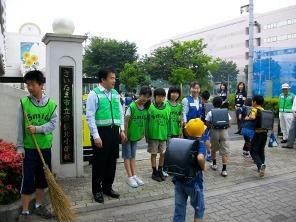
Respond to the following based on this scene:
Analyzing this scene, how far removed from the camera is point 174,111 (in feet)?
21.1

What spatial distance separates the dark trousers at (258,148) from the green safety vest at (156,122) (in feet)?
6.12

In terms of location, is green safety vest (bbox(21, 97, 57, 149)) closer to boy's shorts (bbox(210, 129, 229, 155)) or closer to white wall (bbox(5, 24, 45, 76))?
boy's shorts (bbox(210, 129, 229, 155))

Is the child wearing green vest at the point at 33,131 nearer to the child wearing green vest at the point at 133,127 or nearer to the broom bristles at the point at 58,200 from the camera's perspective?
the broom bristles at the point at 58,200

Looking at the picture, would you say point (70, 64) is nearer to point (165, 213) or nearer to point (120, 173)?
point (120, 173)

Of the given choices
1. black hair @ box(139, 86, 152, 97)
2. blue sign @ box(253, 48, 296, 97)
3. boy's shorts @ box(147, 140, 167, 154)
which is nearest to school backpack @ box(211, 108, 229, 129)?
boy's shorts @ box(147, 140, 167, 154)

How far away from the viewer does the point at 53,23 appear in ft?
19.7

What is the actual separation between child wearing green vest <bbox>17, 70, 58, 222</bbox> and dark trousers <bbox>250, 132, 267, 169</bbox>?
3.98 metres

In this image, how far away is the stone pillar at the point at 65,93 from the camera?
599cm

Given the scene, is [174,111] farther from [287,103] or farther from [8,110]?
[287,103]

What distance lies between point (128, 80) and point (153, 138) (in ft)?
102

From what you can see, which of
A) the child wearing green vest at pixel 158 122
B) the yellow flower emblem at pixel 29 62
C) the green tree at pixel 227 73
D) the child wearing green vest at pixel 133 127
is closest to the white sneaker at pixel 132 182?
the child wearing green vest at pixel 133 127

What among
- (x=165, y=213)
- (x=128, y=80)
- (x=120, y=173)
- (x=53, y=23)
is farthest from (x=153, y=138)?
(x=128, y=80)

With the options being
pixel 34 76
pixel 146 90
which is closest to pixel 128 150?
pixel 146 90

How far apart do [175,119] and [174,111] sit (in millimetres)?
166
